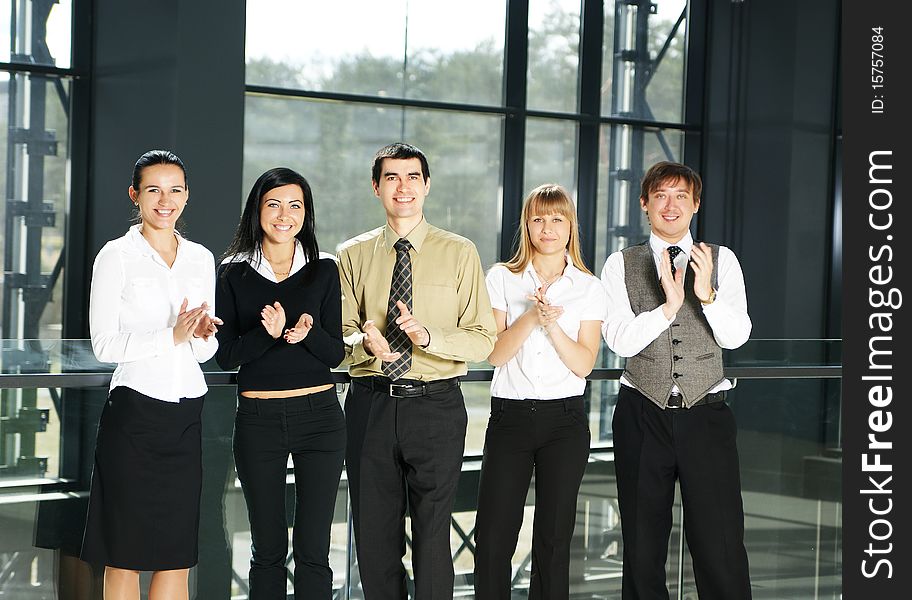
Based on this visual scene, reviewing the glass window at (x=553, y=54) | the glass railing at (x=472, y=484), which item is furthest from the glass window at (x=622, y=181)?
the glass railing at (x=472, y=484)

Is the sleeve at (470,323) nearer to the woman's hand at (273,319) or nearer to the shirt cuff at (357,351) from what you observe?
the shirt cuff at (357,351)

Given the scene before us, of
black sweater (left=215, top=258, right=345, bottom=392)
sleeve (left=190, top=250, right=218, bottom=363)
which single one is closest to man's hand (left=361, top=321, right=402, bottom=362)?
black sweater (left=215, top=258, right=345, bottom=392)

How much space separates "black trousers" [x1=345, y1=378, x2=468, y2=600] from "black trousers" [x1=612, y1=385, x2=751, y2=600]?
58 cm

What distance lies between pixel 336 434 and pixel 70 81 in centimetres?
475

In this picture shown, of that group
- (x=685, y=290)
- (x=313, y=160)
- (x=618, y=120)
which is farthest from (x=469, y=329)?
(x=618, y=120)

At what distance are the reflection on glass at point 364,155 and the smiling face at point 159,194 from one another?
14.5 feet

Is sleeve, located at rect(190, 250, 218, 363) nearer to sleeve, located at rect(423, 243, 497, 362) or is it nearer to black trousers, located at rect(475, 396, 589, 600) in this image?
sleeve, located at rect(423, 243, 497, 362)

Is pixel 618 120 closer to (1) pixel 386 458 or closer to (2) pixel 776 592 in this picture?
(2) pixel 776 592

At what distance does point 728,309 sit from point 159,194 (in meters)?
1.77

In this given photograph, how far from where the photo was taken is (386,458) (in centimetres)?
290

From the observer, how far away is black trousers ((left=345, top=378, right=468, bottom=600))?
2891 mm

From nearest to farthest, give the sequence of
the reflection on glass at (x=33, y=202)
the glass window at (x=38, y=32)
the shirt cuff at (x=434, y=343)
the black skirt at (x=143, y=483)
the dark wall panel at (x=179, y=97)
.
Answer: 1. the black skirt at (x=143, y=483)
2. the shirt cuff at (x=434, y=343)
3. the dark wall panel at (x=179, y=97)
4. the glass window at (x=38, y=32)
5. the reflection on glass at (x=33, y=202)

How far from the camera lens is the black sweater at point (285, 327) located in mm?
2783

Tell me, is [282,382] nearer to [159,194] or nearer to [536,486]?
[159,194]
